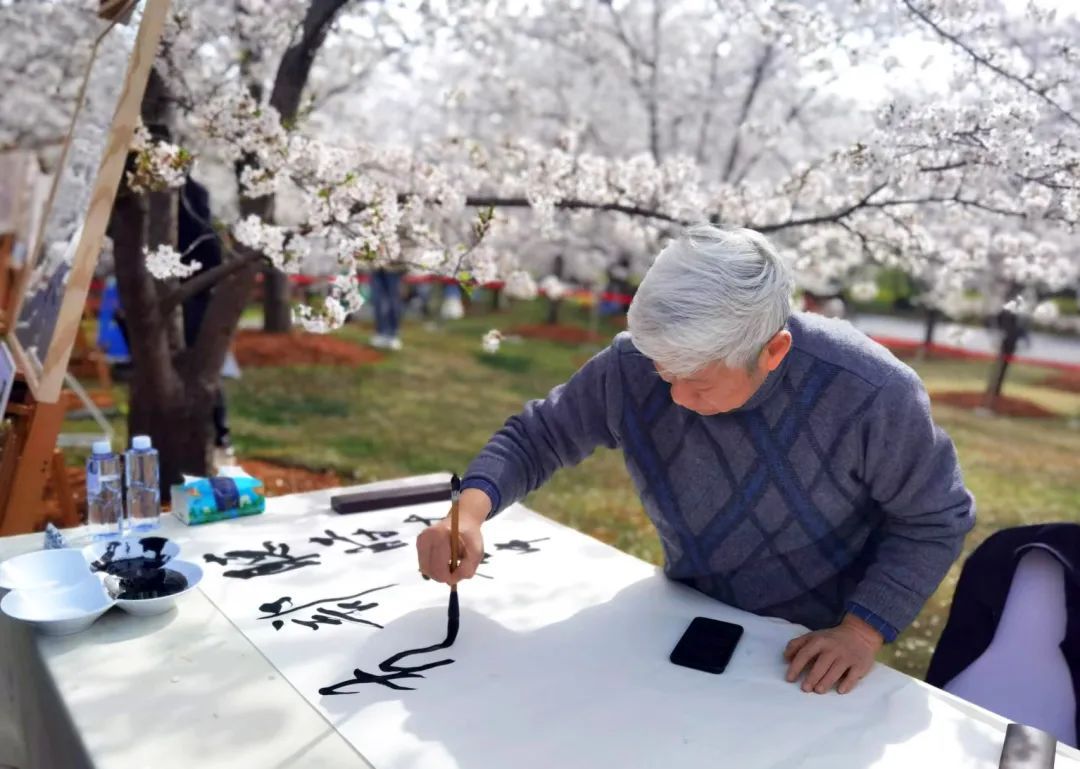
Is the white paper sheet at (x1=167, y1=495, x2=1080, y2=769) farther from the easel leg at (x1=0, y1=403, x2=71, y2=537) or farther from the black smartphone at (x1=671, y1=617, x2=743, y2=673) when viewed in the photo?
the easel leg at (x1=0, y1=403, x2=71, y2=537)

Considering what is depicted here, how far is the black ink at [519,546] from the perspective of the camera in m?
2.37

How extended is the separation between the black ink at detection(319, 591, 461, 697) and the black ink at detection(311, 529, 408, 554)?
0.52 meters

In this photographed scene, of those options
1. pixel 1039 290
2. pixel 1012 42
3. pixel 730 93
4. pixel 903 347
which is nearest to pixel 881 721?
pixel 1012 42

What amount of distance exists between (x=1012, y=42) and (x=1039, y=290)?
9434 millimetres

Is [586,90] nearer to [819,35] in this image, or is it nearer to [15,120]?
[15,120]

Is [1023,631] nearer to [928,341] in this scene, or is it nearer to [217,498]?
[217,498]

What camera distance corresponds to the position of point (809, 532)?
2.00m

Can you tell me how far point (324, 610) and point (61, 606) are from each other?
0.56 m

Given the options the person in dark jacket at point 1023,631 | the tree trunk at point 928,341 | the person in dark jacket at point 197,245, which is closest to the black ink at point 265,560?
the person in dark jacket at point 1023,631

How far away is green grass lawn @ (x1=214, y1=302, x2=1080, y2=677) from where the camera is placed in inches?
233

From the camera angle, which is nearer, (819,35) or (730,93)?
(819,35)

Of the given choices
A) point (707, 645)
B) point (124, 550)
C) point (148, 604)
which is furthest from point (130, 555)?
point (707, 645)

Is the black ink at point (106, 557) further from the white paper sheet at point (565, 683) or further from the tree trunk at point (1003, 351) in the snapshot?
the tree trunk at point (1003, 351)

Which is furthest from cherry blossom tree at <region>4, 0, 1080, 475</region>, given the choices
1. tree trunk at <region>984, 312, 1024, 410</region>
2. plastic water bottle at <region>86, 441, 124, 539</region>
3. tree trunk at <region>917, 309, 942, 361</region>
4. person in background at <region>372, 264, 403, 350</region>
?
tree trunk at <region>917, 309, 942, 361</region>
